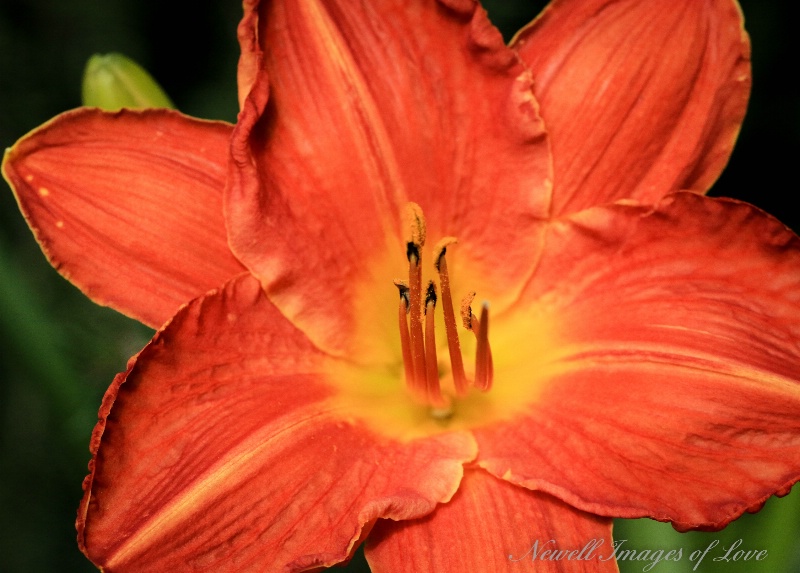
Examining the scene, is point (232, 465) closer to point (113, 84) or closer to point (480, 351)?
point (480, 351)

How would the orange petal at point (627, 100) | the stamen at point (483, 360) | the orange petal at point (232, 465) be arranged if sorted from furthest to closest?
1. the orange petal at point (627, 100)
2. the stamen at point (483, 360)
3. the orange petal at point (232, 465)

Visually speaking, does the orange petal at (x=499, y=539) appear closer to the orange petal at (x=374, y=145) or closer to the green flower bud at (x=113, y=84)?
the orange petal at (x=374, y=145)

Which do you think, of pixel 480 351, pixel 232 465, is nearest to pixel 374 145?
pixel 480 351

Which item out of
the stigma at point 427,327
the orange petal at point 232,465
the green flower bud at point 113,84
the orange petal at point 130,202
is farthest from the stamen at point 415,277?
the green flower bud at point 113,84

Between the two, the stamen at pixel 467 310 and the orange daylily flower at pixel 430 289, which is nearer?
the orange daylily flower at pixel 430 289

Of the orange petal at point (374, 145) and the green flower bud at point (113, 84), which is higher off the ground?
the green flower bud at point (113, 84)

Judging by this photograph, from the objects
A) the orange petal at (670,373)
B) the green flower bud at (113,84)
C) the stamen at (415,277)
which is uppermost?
the green flower bud at (113,84)

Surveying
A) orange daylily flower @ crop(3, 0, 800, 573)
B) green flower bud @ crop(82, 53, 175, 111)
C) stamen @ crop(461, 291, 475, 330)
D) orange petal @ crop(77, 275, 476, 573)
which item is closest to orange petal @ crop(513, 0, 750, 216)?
orange daylily flower @ crop(3, 0, 800, 573)
